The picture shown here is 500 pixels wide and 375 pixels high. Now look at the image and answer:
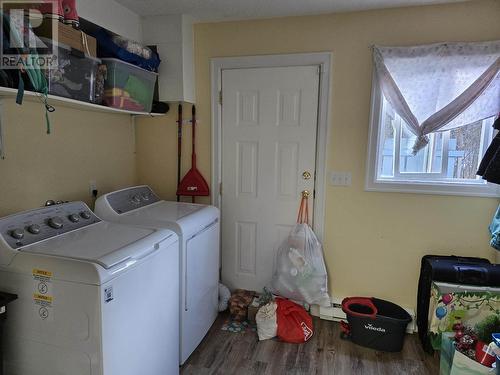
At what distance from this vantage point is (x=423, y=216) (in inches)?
96.3

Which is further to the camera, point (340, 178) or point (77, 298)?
point (340, 178)

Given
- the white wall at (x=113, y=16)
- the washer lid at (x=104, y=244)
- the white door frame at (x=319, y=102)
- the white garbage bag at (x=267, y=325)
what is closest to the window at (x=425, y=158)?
the white door frame at (x=319, y=102)

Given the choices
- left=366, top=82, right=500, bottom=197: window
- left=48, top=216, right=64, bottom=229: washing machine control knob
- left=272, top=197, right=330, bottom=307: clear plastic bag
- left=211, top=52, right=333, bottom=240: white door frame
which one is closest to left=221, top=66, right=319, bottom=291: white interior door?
left=211, top=52, right=333, bottom=240: white door frame

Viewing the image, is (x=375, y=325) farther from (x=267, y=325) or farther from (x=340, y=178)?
(x=340, y=178)

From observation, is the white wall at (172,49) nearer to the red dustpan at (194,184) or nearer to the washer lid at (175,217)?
the red dustpan at (194,184)

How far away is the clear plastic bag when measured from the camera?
8.39ft

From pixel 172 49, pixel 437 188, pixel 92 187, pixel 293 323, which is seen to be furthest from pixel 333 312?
pixel 172 49

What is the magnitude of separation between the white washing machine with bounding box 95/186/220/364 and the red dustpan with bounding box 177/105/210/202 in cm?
29

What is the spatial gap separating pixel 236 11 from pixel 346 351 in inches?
97.7

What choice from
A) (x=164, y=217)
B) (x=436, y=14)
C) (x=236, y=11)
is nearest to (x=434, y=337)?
(x=164, y=217)

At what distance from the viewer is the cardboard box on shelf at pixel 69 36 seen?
1582 millimetres

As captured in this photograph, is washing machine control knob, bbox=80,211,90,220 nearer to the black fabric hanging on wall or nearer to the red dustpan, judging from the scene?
the red dustpan

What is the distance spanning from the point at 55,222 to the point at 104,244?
1.16 ft

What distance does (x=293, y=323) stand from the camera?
2443 mm
